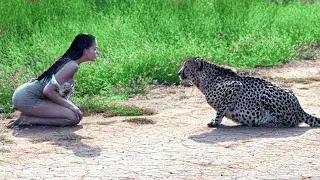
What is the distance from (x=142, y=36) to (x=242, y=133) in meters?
4.66

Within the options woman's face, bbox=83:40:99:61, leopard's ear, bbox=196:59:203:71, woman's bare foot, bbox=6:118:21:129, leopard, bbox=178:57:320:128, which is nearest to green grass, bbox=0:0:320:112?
woman's bare foot, bbox=6:118:21:129

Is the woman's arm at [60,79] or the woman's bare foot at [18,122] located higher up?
the woman's arm at [60,79]

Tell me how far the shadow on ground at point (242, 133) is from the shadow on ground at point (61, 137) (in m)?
1.13

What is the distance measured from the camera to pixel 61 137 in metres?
8.17

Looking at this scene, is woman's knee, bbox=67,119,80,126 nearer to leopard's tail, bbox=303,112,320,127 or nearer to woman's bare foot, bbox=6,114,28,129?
woman's bare foot, bbox=6,114,28,129

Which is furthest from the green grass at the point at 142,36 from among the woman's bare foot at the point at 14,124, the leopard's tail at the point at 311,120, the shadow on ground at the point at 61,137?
the leopard's tail at the point at 311,120

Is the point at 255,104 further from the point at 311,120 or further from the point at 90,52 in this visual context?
the point at 90,52

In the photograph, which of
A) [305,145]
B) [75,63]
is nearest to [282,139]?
[305,145]

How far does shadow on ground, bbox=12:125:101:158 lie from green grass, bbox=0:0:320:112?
1309 mm

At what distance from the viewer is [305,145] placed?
25.1 feet

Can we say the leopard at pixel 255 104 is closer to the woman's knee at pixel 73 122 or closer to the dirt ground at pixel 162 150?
the dirt ground at pixel 162 150

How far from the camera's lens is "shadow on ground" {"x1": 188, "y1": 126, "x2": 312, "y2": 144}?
798 centimetres

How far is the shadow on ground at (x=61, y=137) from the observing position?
24.8 ft

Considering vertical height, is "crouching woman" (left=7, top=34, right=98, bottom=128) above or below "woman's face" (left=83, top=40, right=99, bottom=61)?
below
